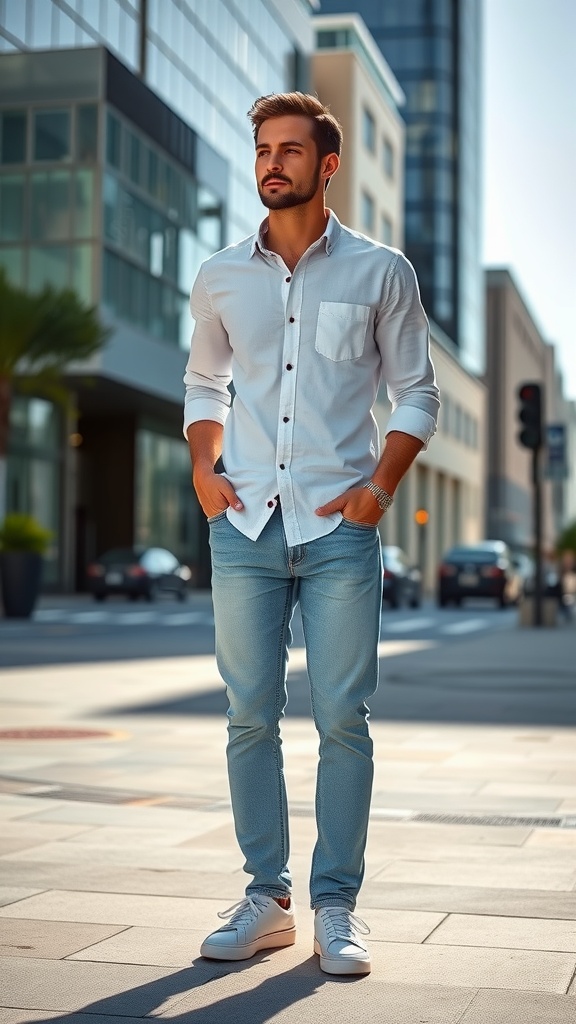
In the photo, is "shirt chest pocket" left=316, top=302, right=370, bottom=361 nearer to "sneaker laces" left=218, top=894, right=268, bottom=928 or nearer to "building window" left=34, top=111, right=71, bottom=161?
"sneaker laces" left=218, top=894, right=268, bottom=928

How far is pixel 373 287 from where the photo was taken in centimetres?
→ 388

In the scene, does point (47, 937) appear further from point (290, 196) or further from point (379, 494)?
point (290, 196)

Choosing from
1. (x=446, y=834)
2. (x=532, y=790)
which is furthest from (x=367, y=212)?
(x=446, y=834)

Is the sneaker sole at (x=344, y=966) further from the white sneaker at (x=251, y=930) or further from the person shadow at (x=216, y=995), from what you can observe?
the white sneaker at (x=251, y=930)

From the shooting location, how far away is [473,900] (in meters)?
4.40

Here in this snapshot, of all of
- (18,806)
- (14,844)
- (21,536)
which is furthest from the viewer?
(21,536)

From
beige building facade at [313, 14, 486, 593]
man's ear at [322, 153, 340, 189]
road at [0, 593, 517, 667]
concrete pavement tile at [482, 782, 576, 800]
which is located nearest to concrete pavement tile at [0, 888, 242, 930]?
man's ear at [322, 153, 340, 189]

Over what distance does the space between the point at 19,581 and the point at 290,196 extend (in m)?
22.0

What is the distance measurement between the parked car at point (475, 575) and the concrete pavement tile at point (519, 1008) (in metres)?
31.2

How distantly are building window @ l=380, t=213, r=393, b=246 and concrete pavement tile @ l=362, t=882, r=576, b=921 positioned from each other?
6328 centimetres

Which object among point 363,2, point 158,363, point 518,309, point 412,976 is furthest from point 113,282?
point 518,309

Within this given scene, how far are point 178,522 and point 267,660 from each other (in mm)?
43434

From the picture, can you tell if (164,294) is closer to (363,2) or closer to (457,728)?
(457,728)

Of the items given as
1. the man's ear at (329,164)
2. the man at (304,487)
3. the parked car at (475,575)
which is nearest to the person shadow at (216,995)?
the man at (304,487)
